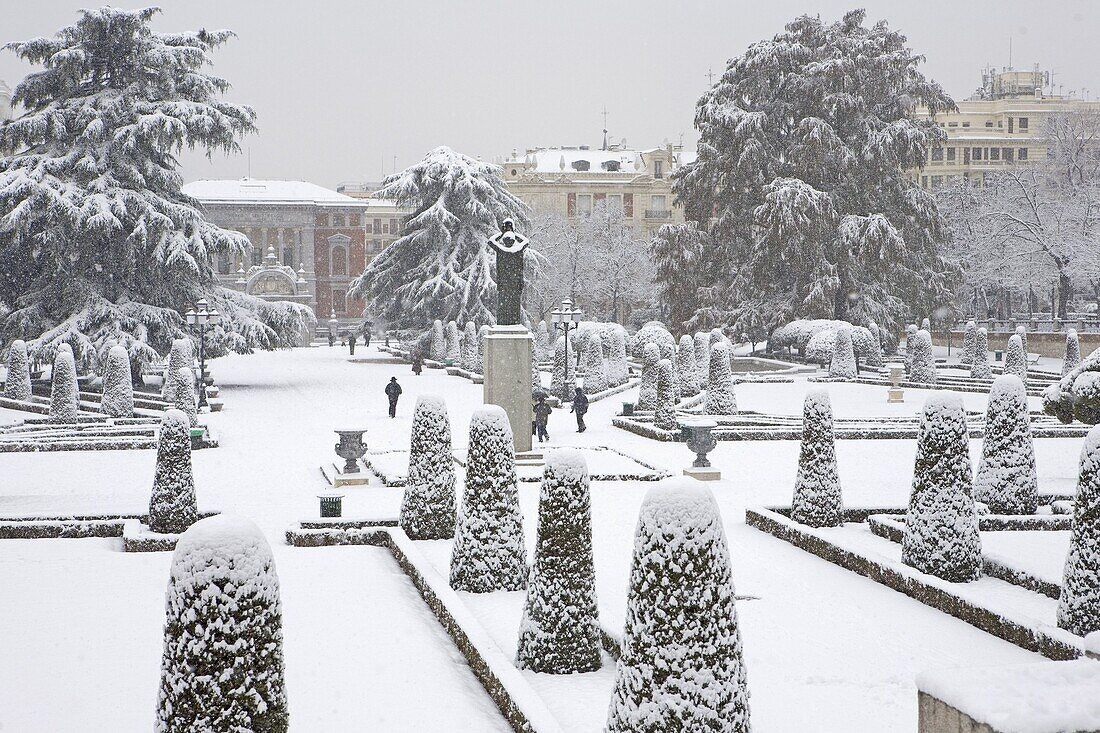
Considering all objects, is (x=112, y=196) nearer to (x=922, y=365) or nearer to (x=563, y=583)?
(x=922, y=365)

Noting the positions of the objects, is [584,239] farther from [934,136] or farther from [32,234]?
[32,234]

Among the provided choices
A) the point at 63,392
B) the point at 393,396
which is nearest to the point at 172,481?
the point at 393,396

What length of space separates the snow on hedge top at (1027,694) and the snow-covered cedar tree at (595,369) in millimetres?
25833

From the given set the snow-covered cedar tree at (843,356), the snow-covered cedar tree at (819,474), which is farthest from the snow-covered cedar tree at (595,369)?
the snow-covered cedar tree at (819,474)

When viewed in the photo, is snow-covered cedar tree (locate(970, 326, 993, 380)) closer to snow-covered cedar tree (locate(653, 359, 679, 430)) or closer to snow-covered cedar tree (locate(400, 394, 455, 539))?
snow-covered cedar tree (locate(653, 359, 679, 430))

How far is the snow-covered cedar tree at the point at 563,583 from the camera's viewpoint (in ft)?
24.0

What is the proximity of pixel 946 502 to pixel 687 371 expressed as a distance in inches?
747

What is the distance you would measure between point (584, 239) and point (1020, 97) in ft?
118

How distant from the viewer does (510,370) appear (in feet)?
57.0

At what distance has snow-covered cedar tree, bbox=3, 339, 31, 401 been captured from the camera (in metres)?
27.0

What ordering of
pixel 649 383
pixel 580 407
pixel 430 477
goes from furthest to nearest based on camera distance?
pixel 649 383, pixel 580 407, pixel 430 477

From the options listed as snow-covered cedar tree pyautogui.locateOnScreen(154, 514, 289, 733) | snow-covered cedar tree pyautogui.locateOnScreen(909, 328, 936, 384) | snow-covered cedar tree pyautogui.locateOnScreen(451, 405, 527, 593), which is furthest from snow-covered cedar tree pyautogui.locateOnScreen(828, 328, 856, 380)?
snow-covered cedar tree pyautogui.locateOnScreen(154, 514, 289, 733)

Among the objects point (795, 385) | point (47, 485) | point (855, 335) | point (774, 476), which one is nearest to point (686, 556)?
point (774, 476)

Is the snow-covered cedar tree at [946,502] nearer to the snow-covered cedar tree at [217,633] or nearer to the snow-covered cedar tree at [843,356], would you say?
the snow-covered cedar tree at [217,633]
